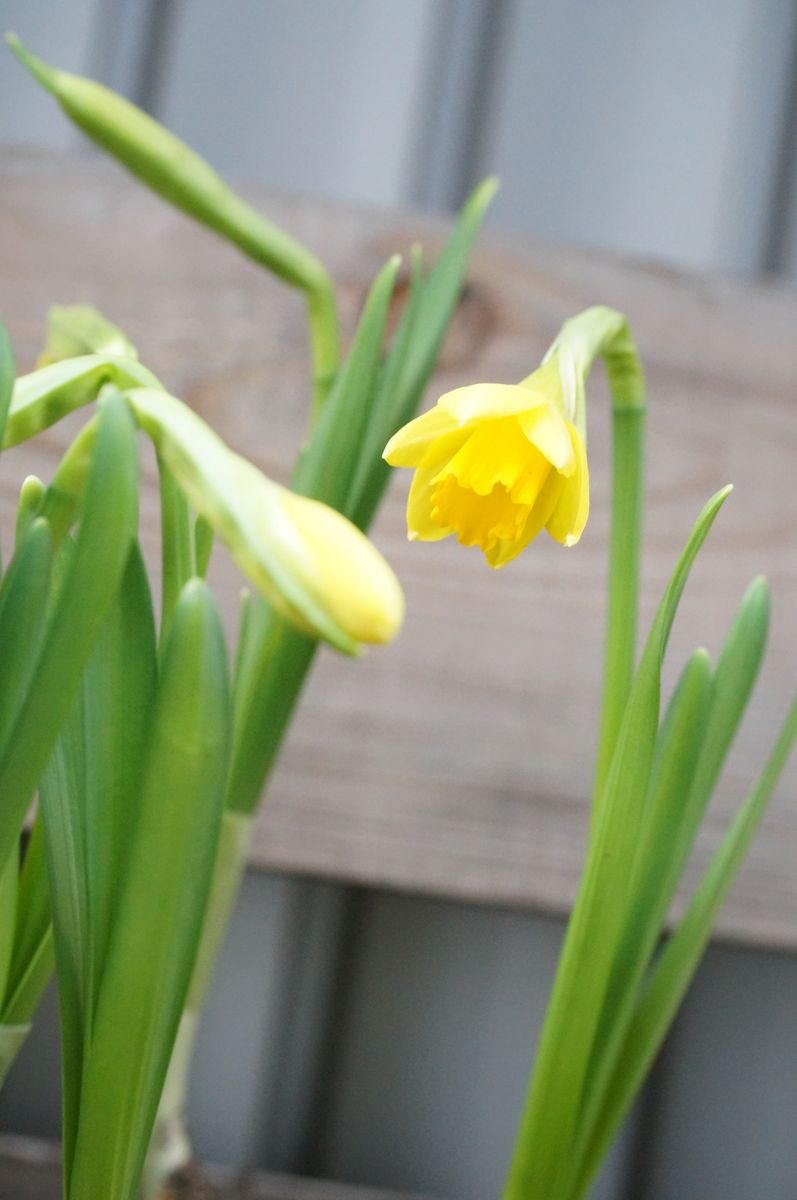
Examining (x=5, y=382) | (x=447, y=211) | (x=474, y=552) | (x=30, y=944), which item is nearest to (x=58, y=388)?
(x=5, y=382)

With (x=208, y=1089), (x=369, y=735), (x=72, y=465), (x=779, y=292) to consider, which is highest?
(x=779, y=292)

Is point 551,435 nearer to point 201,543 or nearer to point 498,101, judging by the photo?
point 201,543

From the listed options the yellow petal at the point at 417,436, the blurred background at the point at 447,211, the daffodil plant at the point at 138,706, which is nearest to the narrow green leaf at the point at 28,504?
the daffodil plant at the point at 138,706

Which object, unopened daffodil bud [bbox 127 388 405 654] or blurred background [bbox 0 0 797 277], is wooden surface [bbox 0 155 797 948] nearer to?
blurred background [bbox 0 0 797 277]

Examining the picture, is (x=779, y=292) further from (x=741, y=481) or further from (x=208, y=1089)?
(x=208, y=1089)

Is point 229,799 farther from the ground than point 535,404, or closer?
closer

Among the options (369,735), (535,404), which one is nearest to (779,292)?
(369,735)

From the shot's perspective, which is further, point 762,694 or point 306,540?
point 762,694

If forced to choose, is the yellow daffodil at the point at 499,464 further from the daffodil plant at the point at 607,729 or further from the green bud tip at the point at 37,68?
the green bud tip at the point at 37,68
